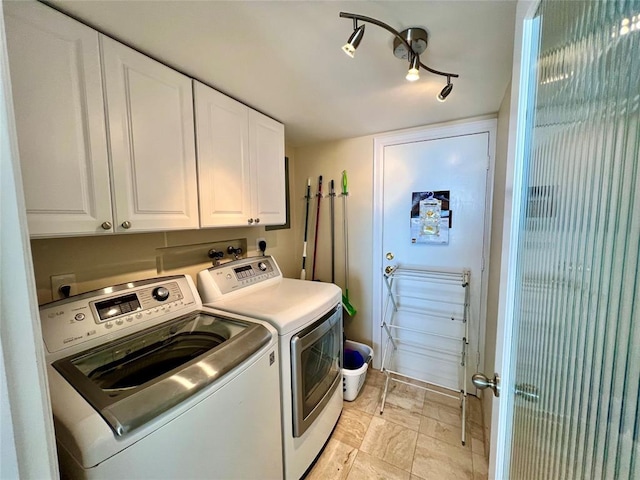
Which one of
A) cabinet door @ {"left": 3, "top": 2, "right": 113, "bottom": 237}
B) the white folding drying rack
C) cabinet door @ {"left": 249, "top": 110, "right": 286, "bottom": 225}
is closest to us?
cabinet door @ {"left": 3, "top": 2, "right": 113, "bottom": 237}

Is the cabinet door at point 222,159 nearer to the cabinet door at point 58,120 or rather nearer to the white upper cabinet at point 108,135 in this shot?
the white upper cabinet at point 108,135

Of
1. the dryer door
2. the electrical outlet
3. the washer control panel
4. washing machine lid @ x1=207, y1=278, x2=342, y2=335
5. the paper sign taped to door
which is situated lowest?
the dryer door

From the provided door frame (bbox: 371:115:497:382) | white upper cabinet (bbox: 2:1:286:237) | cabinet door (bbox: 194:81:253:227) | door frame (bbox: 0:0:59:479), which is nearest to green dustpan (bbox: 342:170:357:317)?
door frame (bbox: 371:115:497:382)

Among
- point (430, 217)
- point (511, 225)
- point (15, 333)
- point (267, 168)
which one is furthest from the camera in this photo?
point (430, 217)

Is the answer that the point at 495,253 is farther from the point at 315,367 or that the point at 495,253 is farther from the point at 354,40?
the point at 354,40

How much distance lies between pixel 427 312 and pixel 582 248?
1.96 meters

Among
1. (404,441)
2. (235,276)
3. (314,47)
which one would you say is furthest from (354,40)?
(404,441)

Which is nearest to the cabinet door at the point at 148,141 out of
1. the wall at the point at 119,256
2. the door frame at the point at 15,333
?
the wall at the point at 119,256

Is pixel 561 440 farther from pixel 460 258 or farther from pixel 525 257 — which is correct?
pixel 460 258

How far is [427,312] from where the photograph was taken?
7.16 feet

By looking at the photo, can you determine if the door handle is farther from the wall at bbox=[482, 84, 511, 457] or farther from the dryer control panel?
the dryer control panel

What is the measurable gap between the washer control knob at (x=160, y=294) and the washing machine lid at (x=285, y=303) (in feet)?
0.81

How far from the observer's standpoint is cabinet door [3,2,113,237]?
2.60 feet

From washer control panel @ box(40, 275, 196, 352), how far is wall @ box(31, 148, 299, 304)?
16 centimetres
